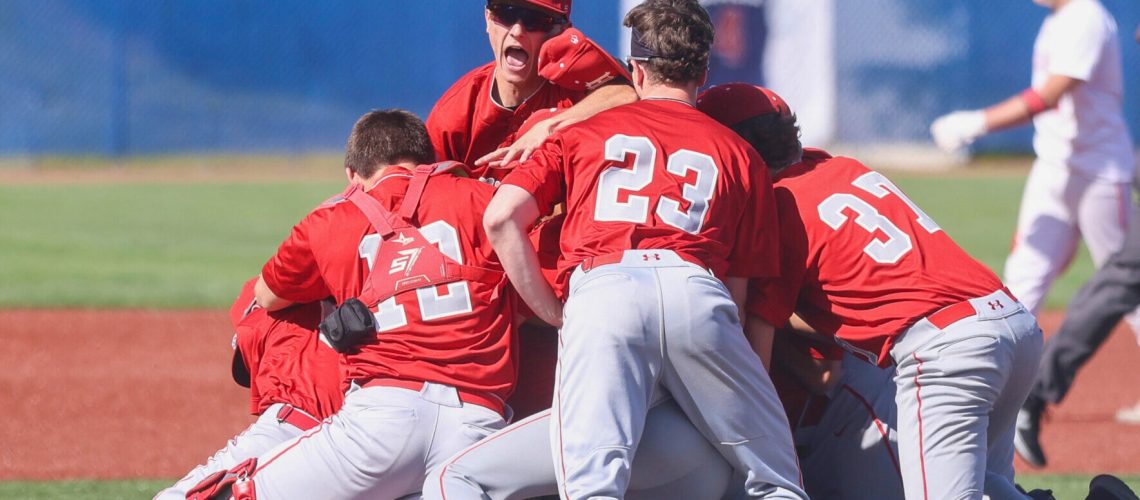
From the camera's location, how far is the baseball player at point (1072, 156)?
6.68 m

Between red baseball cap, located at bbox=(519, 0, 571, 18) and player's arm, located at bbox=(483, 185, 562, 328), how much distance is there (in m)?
0.97

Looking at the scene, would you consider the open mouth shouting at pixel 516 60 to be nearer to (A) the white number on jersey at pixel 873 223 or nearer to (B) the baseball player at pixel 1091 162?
(A) the white number on jersey at pixel 873 223

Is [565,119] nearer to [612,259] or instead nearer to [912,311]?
[612,259]

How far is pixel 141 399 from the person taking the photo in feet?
24.3

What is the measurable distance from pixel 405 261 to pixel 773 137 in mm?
1119

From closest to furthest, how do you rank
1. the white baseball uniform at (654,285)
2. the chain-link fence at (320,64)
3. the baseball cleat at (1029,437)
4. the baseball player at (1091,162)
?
the white baseball uniform at (654,285)
the baseball cleat at (1029,437)
the baseball player at (1091,162)
the chain-link fence at (320,64)

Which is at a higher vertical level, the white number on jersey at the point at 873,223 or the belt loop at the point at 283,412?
the white number on jersey at the point at 873,223

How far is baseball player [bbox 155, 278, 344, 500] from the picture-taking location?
13.1ft

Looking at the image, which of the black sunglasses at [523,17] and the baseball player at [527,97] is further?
the black sunglasses at [523,17]

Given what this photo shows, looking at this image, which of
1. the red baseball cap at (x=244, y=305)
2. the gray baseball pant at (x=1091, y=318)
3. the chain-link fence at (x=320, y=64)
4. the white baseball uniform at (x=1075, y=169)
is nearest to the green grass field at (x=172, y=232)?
the gray baseball pant at (x=1091, y=318)

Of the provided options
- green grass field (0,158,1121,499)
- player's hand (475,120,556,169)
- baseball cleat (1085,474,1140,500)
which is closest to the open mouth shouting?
player's hand (475,120,556,169)

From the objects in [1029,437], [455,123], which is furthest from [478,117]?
[1029,437]

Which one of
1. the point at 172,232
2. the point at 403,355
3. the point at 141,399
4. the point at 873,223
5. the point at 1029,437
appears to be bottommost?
the point at 172,232

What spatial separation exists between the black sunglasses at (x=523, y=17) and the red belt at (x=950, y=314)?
60.6 inches
